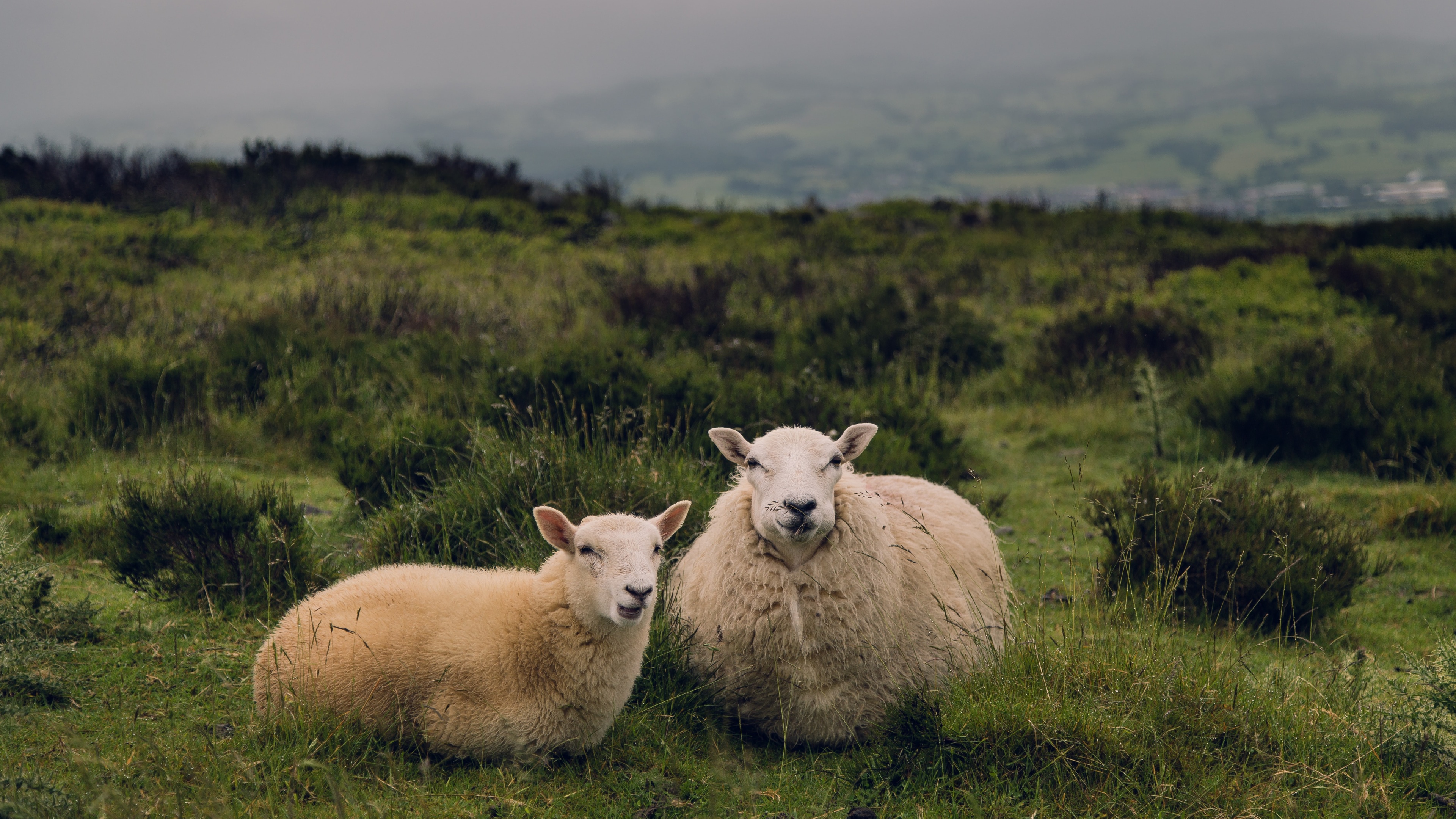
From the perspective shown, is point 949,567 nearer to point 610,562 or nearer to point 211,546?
point 610,562

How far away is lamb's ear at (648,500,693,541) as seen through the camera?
3.87 m

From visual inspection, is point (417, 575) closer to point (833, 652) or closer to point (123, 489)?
point (833, 652)

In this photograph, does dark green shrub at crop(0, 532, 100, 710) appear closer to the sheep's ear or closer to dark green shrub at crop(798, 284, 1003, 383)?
the sheep's ear

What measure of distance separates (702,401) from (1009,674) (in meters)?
4.19

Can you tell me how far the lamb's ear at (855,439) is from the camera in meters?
4.40

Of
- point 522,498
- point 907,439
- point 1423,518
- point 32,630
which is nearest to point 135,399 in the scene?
point 32,630

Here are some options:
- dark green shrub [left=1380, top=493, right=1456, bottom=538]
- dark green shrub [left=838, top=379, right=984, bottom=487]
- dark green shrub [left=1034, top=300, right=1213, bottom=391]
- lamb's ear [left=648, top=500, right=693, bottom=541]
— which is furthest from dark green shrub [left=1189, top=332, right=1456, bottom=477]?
lamb's ear [left=648, top=500, right=693, bottom=541]

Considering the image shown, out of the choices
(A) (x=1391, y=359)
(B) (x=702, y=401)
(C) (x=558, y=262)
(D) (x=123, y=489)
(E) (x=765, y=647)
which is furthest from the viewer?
(C) (x=558, y=262)

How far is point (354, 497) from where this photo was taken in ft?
20.7

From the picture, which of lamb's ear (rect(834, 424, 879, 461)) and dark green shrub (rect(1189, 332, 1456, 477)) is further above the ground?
lamb's ear (rect(834, 424, 879, 461))

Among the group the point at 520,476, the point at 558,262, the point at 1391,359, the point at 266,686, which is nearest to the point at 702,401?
the point at 520,476

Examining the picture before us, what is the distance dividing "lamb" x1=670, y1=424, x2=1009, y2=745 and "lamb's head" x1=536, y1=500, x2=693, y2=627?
23.5 inches

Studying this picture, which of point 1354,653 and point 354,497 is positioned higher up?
point 354,497

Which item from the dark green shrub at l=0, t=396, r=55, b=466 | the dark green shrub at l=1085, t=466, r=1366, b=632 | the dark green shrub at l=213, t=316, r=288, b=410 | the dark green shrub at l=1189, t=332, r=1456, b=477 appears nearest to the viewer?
the dark green shrub at l=1085, t=466, r=1366, b=632
